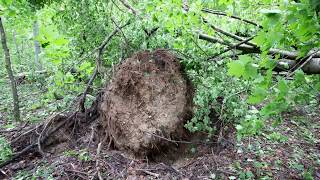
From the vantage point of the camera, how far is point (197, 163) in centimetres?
476

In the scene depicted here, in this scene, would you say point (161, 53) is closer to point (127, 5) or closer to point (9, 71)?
point (127, 5)

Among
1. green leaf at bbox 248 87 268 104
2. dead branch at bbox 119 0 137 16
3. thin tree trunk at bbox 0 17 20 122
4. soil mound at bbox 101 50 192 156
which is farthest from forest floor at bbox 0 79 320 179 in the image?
green leaf at bbox 248 87 268 104

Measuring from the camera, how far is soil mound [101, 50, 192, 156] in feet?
15.7

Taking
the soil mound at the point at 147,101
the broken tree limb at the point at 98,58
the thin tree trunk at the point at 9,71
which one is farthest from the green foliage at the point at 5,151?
the thin tree trunk at the point at 9,71

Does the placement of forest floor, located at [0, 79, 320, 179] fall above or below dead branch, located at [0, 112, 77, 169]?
below

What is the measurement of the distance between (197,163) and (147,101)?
47.7 inches

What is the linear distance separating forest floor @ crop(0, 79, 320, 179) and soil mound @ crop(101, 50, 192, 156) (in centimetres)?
30

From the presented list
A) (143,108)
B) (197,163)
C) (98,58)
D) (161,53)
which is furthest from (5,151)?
(197,163)

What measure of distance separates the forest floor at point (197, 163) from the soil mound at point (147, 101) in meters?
0.30

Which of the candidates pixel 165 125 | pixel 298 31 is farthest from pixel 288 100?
pixel 165 125

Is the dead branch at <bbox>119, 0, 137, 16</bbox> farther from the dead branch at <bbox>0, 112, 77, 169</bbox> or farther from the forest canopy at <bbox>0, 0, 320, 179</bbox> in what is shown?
the dead branch at <bbox>0, 112, 77, 169</bbox>

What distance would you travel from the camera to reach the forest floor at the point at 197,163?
4465 millimetres

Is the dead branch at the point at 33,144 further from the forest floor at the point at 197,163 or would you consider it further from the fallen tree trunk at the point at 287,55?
the fallen tree trunk at the point at 287,55

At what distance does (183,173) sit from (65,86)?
2258mm
